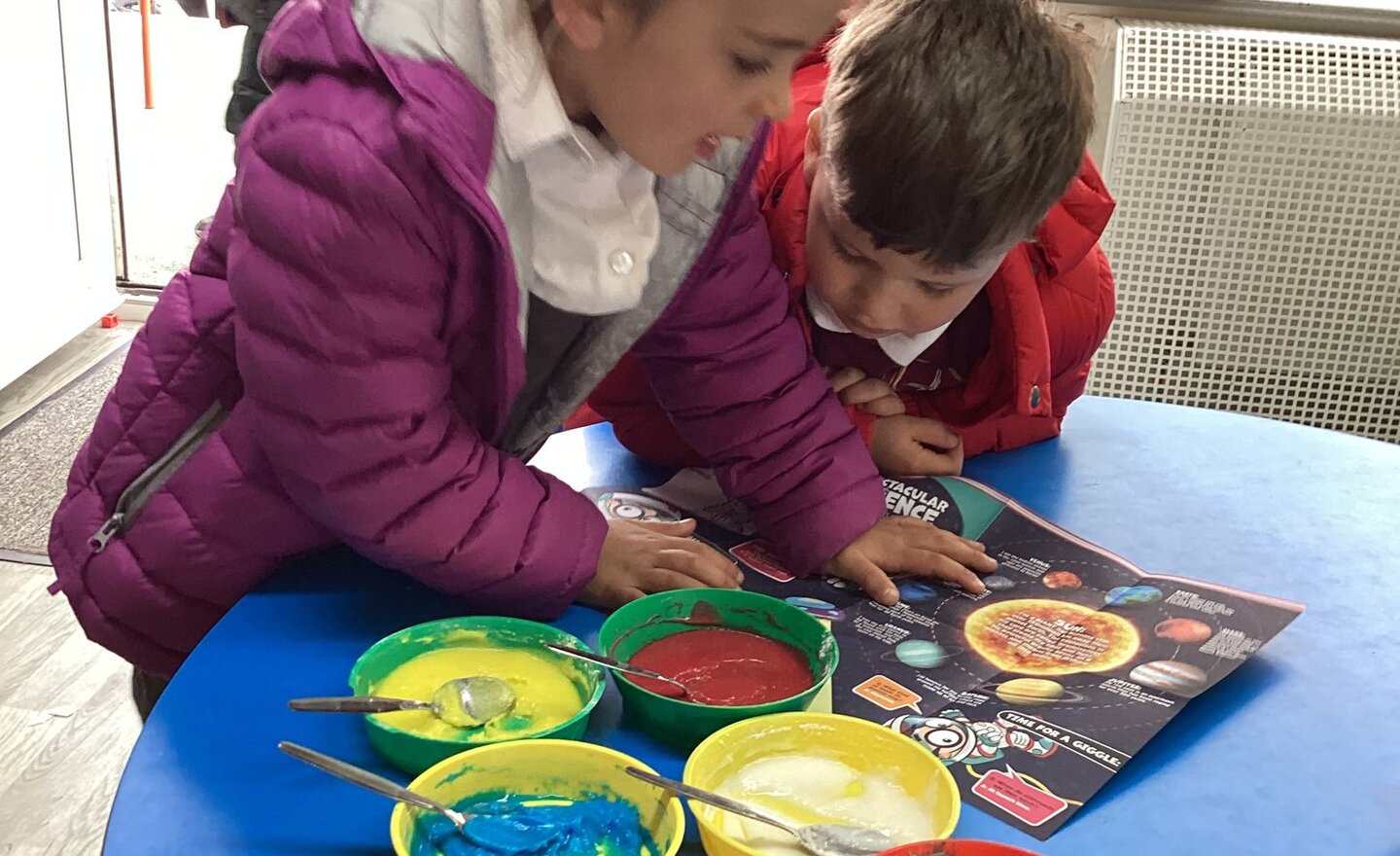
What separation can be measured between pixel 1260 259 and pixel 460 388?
1453mm

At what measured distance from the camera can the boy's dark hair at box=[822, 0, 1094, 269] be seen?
87 centimetres

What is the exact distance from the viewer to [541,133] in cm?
71

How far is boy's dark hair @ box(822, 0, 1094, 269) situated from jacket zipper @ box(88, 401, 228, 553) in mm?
478

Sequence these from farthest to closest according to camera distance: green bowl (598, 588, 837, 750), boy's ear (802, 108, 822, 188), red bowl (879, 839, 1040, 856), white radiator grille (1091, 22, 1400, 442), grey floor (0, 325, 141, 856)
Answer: white radiator grille (1091, 22, 1400, 442) → grey floor (0, 325, 141, 856) → boy's ear (802, 108, 822, 188) → green bowl (598, 588, 837, 750) → red bowl (879, 839, 1040, 856)

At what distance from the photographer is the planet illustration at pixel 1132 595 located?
869 millimetres

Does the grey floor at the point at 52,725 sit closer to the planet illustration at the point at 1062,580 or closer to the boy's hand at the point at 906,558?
the boy's hand at the point at 906,558

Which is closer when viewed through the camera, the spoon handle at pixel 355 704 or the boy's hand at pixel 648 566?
the spoon handle at pixel 355 704

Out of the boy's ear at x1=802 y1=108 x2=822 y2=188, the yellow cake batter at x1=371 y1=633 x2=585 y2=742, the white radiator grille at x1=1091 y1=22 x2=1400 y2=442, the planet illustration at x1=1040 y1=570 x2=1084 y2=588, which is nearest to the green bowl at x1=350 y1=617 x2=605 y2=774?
the yellow cake batter at x1=371 y1=633 x2=585 y2=742

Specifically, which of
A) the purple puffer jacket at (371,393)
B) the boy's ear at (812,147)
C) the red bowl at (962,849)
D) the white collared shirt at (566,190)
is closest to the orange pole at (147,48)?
the purple puffer jacket at (371,393)

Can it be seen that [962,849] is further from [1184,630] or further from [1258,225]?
[1258,225]

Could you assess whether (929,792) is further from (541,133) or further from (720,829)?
(541,133)

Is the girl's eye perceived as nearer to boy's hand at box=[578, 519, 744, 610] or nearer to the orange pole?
boy's hand at box=[578, 519, 744, 610]

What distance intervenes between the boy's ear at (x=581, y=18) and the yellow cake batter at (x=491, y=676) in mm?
353

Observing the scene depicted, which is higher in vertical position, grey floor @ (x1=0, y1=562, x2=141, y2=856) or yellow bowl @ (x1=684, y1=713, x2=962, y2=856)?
yellow bowl @ (x1=684, y1=713, x2=962, y2=856)
